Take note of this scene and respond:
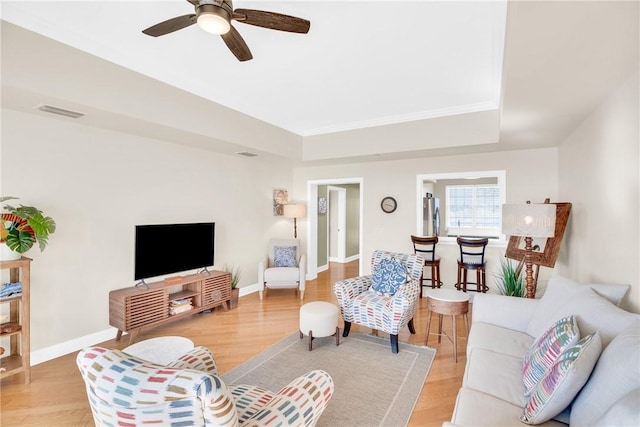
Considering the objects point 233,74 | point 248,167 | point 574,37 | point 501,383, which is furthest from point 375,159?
point 501,383

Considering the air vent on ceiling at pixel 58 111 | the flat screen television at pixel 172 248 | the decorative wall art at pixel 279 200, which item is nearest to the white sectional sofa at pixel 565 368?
the flat screen television at pixel 172 248

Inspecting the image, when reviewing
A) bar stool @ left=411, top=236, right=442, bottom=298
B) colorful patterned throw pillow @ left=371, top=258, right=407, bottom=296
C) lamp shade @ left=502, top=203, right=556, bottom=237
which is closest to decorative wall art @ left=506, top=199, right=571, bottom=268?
lamp shade @ left=502, top=203, right=556, bottom=237

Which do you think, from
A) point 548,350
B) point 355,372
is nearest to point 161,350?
point 355,372

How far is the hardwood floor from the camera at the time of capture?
2.12 meters

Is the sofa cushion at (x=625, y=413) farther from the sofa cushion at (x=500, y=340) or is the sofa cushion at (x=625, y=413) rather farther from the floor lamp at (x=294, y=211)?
the floor lamp at (x=294, y=211)

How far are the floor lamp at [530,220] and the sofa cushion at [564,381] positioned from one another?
175 cm

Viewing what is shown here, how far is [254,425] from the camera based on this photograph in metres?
1.20

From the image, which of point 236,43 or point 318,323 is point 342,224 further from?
point 236,43


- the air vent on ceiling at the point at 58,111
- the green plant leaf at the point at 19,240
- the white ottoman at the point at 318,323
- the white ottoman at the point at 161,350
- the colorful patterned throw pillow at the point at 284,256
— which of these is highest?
the air vent on ceiling at the point at 58,111

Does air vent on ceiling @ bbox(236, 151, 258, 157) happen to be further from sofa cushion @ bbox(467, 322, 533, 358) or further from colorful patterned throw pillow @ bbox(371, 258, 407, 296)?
sofa cushion @ bbox(467, 322, 533, 358)

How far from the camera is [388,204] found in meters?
5.30

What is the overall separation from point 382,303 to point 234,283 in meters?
2.47

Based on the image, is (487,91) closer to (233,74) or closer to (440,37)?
(440,37)

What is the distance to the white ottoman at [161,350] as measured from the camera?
2624 mm
